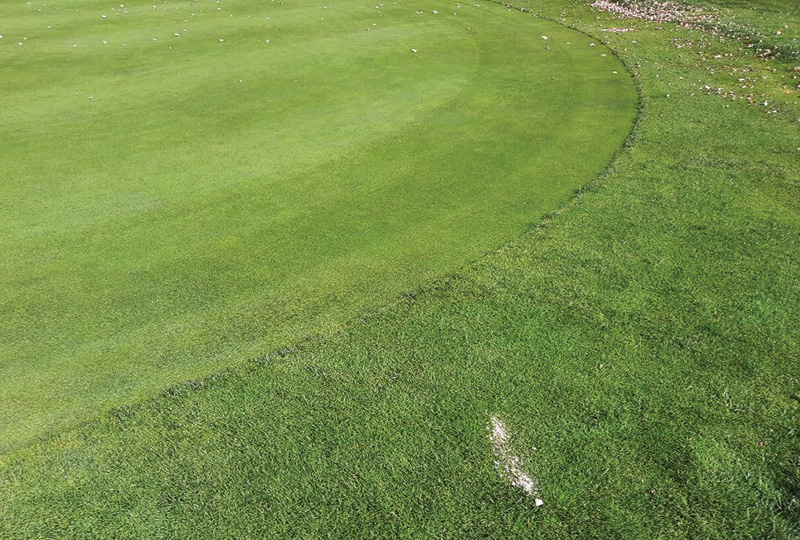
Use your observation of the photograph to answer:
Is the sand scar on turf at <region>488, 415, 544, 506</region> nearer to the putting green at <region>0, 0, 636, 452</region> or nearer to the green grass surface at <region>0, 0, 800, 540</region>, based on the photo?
the green grass surface at <region>0, 0, 800, 540</region>

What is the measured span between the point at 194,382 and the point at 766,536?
3258 millimetres

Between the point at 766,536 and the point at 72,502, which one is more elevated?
the point at 766,536

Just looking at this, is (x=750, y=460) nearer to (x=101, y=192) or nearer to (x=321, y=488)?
(x=321, y=488)

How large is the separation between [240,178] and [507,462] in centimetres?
430

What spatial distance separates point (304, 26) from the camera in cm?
1278

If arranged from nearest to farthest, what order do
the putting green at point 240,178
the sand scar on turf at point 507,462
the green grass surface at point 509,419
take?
1. the green grass surface at point 509,419
2. the sand scar on turf at point 507,462
3. the putting green at point 240,178

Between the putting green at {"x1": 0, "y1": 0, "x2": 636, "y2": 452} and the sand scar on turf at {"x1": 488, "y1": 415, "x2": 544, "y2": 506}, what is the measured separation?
57.4 inches

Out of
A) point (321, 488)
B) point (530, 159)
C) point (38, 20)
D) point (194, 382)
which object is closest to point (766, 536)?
point (321, 488)

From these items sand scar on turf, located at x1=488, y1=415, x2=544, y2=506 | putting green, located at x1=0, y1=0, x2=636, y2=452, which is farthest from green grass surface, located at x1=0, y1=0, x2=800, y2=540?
putting green, located at x1=0, y1=0, x2=636, y2=452

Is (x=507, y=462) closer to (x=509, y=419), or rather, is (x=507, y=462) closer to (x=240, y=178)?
(x=509, y=419)

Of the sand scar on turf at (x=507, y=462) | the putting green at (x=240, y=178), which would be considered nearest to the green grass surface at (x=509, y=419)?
the sand scar on turf at (x=507, y=462)

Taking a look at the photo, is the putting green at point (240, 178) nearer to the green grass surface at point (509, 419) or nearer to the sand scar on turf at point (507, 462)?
the green grass surface at point (509, 419)

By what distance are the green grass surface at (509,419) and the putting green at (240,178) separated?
38cm

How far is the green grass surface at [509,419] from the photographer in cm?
318
